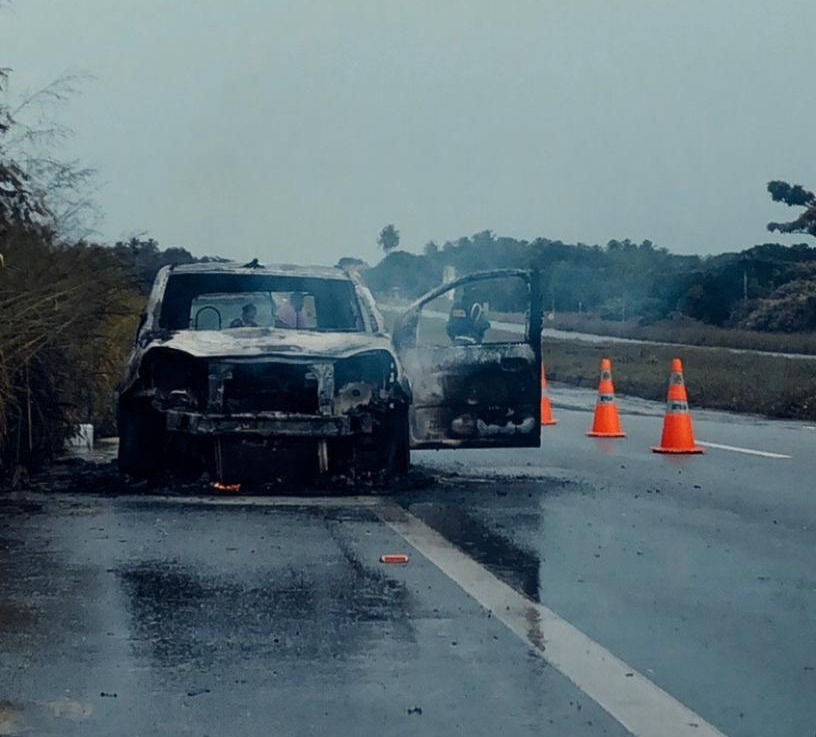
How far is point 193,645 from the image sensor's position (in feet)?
22.5

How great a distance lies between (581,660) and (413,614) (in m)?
1.13

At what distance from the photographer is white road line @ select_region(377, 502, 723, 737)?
18.8 feet

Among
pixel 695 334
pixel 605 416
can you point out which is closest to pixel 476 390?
pixel 605 416

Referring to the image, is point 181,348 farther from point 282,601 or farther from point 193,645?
point 193,645

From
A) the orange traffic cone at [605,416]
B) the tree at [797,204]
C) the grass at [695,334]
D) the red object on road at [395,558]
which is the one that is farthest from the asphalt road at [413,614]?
the tree at [797,204]

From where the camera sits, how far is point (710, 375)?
3388cm

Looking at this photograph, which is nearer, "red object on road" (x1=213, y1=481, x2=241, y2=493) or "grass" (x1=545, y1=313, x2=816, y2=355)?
"red object on road" (x1=213, y1=481, x2=241, y2=493)

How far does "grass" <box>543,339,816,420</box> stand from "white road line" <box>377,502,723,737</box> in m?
16.2

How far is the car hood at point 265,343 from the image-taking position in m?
11.7

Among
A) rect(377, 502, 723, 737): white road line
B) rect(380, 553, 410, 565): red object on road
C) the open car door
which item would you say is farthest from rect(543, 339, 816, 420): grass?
rect(377, 502, 723, 737): white road line

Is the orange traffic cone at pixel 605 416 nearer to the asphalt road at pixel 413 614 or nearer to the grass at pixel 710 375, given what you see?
the grass at pixel 710 375

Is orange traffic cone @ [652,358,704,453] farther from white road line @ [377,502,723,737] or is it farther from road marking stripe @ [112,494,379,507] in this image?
white road line @ [377,502,723,737]

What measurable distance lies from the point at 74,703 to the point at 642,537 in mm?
5181

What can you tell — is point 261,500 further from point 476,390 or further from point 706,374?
point 706,374
